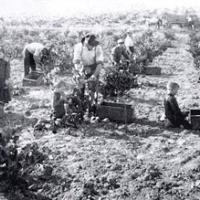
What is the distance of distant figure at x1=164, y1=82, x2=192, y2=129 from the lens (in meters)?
6.29

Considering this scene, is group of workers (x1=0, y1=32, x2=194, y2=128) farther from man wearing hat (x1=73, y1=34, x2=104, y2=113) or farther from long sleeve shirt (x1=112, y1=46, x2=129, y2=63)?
long sleeve shirt (x1=112, y1=46, x2=129, y2=63)

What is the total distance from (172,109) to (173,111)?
0.12 ft

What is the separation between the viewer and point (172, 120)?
21.1ft

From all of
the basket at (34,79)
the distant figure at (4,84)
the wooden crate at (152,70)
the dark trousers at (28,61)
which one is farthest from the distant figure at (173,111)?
the wooden crate at (152,70)

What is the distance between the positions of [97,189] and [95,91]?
2.90m

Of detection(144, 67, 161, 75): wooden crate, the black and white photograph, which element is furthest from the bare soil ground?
detection(144, 67, 161, 75): wooden crate

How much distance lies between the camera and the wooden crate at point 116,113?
671 cm

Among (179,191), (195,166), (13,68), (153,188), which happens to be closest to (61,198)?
(153,188)

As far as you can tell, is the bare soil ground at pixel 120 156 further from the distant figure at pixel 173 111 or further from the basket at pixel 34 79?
the basket at pixel 34 79

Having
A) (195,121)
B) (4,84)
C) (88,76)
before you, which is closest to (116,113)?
(88,76)

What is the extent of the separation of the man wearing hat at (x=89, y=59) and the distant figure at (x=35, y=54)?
2.05 m

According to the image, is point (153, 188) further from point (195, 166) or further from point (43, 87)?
point (43, 87)

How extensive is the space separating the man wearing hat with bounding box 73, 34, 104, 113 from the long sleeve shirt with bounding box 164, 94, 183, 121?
1354 millimetres

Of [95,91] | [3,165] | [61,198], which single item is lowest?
[61,198]
